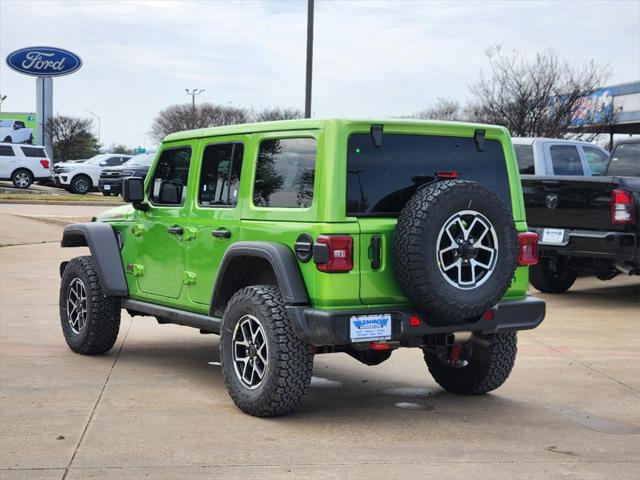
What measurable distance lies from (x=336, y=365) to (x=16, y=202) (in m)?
22.6

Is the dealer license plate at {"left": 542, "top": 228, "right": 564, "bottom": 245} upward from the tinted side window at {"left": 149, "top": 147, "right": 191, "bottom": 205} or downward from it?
downward

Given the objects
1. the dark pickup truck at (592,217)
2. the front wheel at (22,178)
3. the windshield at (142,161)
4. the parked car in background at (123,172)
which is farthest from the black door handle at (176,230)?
the front wheel at (22,178)

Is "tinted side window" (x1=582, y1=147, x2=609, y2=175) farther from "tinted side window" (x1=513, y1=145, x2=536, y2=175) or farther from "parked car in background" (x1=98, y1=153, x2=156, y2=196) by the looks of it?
"parked car in background" (x1=98, y1=153, x2=156, y2=196)

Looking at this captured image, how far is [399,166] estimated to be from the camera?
6.07 metres

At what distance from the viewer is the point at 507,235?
5.97 meters

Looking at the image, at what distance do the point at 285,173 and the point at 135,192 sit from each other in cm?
179

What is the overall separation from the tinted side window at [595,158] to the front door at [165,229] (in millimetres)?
8212

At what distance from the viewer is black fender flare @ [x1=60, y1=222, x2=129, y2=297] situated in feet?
25.9

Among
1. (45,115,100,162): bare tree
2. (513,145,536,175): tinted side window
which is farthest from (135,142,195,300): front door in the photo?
(45,115,100,162): bare tree

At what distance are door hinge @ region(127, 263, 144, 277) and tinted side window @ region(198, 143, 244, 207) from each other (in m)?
0.97

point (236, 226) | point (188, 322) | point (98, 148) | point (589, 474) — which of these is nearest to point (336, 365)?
point (188, 322)

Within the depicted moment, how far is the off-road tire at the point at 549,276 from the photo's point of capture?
41.4 ft

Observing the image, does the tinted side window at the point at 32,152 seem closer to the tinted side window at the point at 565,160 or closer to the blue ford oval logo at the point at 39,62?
the blue ford oval logo at the point at 39,62

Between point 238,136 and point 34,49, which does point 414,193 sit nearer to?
point 238,136
